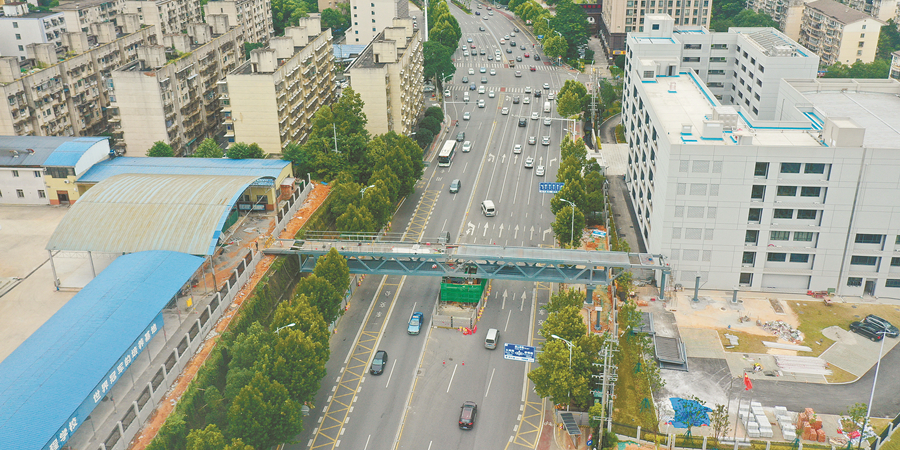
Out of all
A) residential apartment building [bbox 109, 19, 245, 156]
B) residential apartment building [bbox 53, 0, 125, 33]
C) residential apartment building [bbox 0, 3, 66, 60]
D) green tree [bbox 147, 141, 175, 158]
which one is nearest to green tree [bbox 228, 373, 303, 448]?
green tree [bbox 147, 141, 175, 158]

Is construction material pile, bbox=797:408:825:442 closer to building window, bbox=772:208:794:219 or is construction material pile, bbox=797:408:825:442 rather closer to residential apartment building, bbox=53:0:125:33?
building window, bbox=772:208:794:219

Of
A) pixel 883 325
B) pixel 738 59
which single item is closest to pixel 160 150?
pixel 883 325

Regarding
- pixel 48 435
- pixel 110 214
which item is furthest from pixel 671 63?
pixel 48 435

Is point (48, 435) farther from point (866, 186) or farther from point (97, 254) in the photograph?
point (866, 186)

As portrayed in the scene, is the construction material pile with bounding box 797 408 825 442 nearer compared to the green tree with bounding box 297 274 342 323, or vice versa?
the construction material pile with bounding box 797 408 825 442

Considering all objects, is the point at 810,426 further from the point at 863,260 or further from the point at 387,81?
the point at 387,81

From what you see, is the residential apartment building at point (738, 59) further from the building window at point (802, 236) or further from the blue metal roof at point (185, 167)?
the blue metal roof at point (185, 167)
